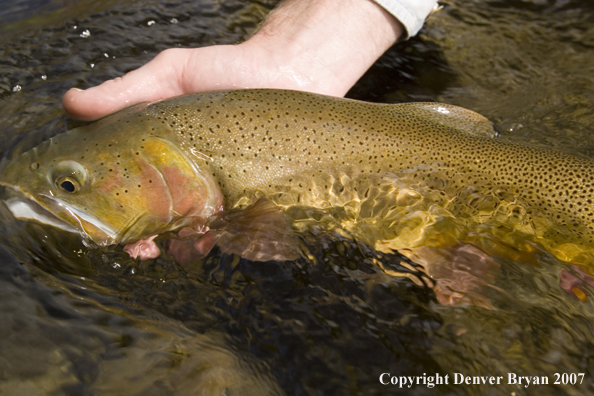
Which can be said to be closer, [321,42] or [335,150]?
[335,150]

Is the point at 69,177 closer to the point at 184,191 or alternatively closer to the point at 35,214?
the point at 35,214

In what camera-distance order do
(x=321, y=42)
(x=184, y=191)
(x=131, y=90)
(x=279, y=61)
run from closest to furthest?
1. (x=184, y=191)
2. (x=131, y=90)
3. (x=279, y=61)
4. (x=321, y=42)

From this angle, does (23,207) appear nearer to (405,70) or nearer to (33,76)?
(33,76)

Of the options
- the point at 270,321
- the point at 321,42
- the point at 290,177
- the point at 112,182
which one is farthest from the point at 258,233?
the point at 321,42

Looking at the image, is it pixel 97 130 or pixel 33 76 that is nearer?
pixel 97 130

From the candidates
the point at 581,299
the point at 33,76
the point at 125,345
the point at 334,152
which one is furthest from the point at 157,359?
the point at 33,76

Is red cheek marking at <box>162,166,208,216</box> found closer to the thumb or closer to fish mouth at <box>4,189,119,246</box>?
fish mouth at <box>4,189,119,246</box>
